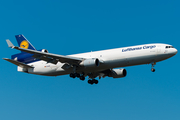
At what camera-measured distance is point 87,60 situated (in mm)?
47750

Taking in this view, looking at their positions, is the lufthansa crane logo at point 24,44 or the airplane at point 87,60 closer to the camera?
the airplane at point 87,60

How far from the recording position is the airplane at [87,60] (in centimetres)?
4631

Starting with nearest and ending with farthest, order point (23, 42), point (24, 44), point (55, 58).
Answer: point (55, 58) → point (24, 44) → point (23, 42)

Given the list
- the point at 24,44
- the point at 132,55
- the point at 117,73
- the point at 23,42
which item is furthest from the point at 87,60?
the point at 23,42

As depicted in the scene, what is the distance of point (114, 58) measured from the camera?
155 feet

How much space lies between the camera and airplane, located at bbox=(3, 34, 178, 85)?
152ft

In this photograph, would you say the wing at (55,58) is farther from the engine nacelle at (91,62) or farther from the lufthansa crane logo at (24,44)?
the lufthansa crane logo at (24,44)

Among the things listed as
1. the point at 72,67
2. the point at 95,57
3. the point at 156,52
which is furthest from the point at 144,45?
the point at 72,67

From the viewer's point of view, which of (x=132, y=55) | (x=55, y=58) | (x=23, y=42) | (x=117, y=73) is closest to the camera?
(x=132, y=55)

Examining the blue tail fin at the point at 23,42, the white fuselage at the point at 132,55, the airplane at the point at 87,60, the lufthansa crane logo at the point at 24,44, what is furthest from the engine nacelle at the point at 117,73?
the lufthansa crane logo at the point at 24,44

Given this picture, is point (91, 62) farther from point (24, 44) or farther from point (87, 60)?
point (24, 44)

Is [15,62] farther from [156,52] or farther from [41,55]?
[156,52]

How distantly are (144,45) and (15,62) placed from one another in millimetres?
22109

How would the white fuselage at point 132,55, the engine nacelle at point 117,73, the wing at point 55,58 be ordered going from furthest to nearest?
the engine nacelle at point 117,73 < the wing at point 55,58 < the white fuselage at point 132,55
